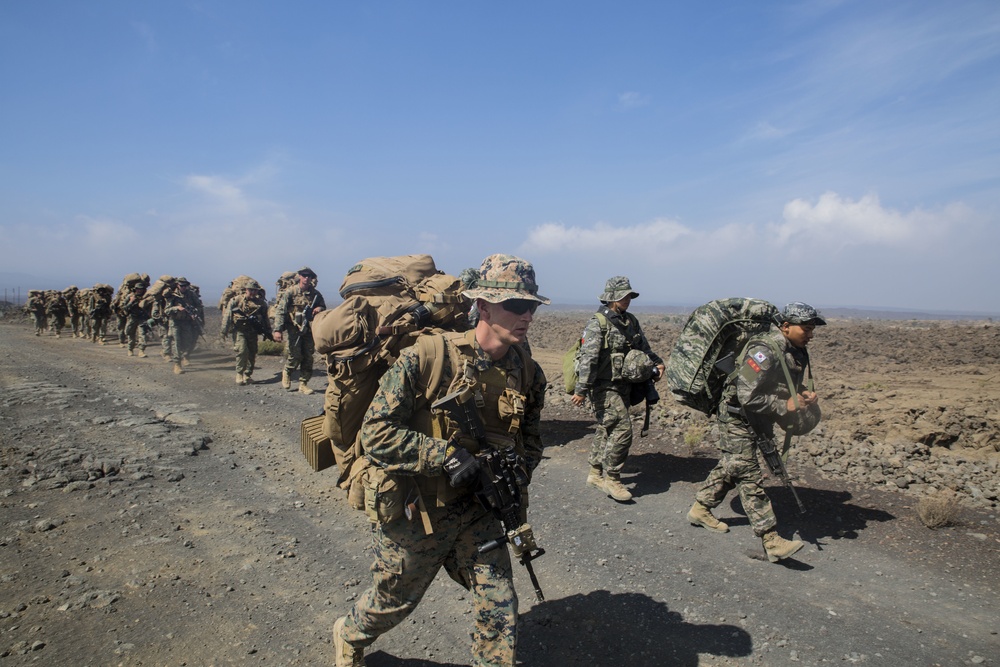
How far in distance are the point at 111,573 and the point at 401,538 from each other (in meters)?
2.86

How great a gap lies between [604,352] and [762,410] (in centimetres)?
177

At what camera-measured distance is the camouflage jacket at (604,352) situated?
19.6ft

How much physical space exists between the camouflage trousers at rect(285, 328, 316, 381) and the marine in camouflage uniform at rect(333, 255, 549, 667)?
911cm

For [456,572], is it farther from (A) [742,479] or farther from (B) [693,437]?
(B) [693,437]

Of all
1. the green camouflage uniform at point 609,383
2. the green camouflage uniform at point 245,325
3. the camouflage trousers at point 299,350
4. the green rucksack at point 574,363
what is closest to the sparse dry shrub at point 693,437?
the green camouflage uniform at point 609,383

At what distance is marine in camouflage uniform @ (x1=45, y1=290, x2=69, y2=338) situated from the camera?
83.5 feet

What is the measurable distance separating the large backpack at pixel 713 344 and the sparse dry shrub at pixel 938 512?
1.97 m

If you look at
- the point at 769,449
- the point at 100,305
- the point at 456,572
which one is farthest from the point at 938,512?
the point at 100,305

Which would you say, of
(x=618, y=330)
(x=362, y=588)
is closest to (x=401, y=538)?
(x=362, y=588)

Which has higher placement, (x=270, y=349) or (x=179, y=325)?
(x=179, y=325)

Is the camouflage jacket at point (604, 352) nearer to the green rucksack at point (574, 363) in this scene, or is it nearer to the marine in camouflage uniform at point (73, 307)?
the green rucksack at point (574, 363)

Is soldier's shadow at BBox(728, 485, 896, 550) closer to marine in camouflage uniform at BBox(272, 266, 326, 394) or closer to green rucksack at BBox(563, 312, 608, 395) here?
green rucksack at BBox(563, 312, 608, 395)

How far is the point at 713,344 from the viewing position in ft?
17.2

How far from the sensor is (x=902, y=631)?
367 cm
